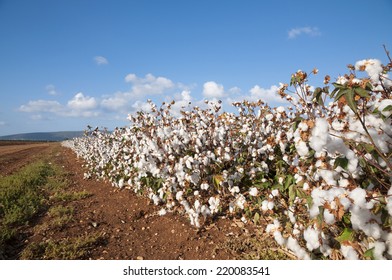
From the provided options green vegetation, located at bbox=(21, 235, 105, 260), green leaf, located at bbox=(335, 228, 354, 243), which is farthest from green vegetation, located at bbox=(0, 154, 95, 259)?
green leaf, located at bbox=(335, 228, 354, 243)

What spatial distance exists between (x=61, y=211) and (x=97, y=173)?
12.6 feet

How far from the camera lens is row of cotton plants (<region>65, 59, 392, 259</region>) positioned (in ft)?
7.23

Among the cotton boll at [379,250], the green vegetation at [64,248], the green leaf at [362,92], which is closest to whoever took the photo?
the green leaf at [362,92]

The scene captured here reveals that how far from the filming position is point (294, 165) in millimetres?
3562

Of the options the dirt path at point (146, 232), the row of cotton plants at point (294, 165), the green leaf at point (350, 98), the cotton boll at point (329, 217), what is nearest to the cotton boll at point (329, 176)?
the row of cotton plants at point (294, 165)

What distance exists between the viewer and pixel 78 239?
4.54m

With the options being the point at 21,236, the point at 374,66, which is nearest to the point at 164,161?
the point at 21,236

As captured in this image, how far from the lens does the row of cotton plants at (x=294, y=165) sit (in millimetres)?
2205

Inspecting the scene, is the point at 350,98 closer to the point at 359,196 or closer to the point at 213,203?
the point at 359,196

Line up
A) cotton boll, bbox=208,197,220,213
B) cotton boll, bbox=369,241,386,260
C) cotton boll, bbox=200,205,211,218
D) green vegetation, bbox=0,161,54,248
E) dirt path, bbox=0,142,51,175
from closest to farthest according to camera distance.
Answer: cotton boll, bbox=369,241,386,260 → cotton boll, bbox=208,197,220,213 → cotton boll, bbox=200,205,211,218 → green vegetation, bbox=0,161,54,248 → dirt path, bbox=0,142,51,175

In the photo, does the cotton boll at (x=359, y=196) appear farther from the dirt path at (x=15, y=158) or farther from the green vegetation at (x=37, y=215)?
the dirt path at (x=15, y=158)

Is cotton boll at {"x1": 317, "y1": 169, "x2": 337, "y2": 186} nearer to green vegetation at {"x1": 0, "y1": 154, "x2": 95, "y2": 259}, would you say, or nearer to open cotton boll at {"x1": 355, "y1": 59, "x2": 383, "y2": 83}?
open cotton boll at {"x1": 355, "y1": 59, "x2": 383, "y2": 83}

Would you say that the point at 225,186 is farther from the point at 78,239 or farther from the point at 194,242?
the point at 78,239

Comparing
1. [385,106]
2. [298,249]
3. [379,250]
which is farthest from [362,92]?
[298,249]
